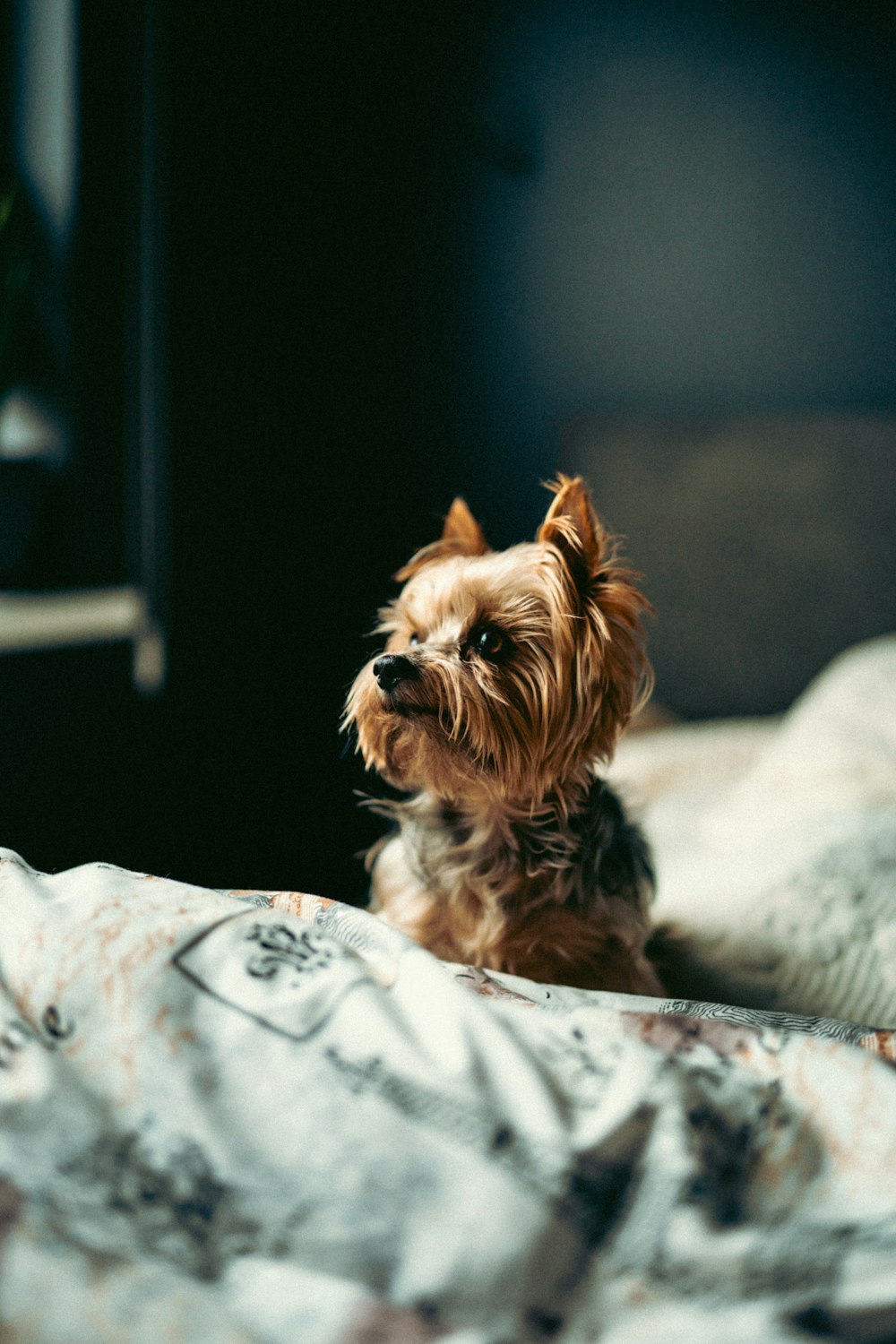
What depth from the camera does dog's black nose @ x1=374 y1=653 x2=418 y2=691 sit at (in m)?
1.11

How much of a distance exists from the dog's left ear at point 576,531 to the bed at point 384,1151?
2.02 ft

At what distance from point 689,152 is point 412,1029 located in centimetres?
262

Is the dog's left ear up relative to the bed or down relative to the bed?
up

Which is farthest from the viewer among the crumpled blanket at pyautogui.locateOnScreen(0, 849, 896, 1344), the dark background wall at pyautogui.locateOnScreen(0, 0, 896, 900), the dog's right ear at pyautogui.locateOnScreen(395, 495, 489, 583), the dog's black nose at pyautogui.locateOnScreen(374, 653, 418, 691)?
the dark background wall at pyautogui.locateOnScreen(0, 0, 896, 900)

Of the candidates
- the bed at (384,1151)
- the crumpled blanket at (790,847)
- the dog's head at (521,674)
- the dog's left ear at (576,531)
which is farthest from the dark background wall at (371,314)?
the bed at (384,1151)

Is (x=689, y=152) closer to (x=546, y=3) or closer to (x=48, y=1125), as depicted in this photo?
(x=546, y=3)

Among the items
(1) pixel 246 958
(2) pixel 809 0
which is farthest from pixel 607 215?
(1) pixel 246 958

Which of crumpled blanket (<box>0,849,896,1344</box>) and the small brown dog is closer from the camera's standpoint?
crumpled blanket (<box>0,849,896,1344</box>)

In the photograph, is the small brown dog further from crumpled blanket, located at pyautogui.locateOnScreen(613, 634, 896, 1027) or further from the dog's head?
crumpled blanket, located at pyautogui.locateOnScreen(613, 634, 896, 1027)

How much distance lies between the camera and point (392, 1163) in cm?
49

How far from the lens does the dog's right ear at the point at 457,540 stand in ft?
4.30

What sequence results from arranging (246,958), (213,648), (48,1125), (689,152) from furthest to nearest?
1. (689,152)
2. (213,648)
3. (246,958)
4. (48,1125)

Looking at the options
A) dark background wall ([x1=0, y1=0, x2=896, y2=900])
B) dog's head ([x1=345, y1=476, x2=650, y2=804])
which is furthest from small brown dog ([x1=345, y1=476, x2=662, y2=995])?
dark background wall ([x1=0, y1=0, x2=896, y2=900])

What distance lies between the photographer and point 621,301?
2.67 metres
